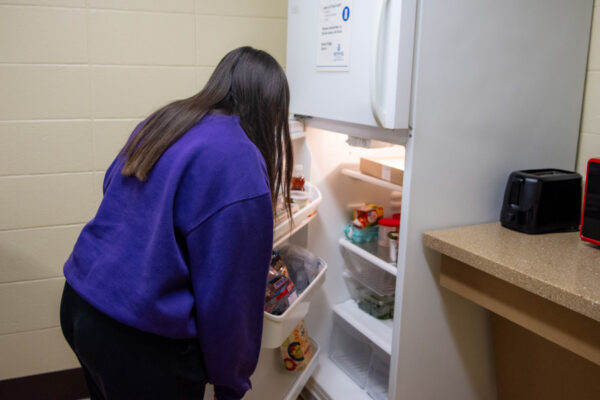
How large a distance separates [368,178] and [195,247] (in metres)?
0.94

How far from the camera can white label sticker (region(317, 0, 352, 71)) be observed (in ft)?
5.43

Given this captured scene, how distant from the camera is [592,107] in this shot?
1.77m

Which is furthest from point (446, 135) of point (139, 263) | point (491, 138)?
point (139, 263)

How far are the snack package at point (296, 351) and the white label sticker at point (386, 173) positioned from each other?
67cm

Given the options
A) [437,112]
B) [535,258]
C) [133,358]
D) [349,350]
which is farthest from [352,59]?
[349,350]

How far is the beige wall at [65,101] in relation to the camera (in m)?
2.03

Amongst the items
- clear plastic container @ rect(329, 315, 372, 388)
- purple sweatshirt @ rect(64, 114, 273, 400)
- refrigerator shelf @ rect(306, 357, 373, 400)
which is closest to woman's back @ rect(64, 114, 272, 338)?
purple sweatshirt @ rect(64, 114, 273, 400)

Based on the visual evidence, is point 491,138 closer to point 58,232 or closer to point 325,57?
point 325,57

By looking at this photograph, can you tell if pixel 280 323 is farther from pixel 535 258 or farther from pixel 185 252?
pixel 535 258

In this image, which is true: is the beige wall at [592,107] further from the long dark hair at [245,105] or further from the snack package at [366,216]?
the long dark hair at [245,105]

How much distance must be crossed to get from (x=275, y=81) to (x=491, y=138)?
748mm

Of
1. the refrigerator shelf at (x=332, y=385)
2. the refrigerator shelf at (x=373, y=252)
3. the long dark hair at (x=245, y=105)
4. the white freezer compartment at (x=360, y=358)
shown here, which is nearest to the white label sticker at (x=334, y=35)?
the long dark hair at (x=245, y=105)

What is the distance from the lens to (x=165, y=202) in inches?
45.2

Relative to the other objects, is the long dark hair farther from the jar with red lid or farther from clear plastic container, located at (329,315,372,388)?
clear plastic container, located at (329,315,372,388)
